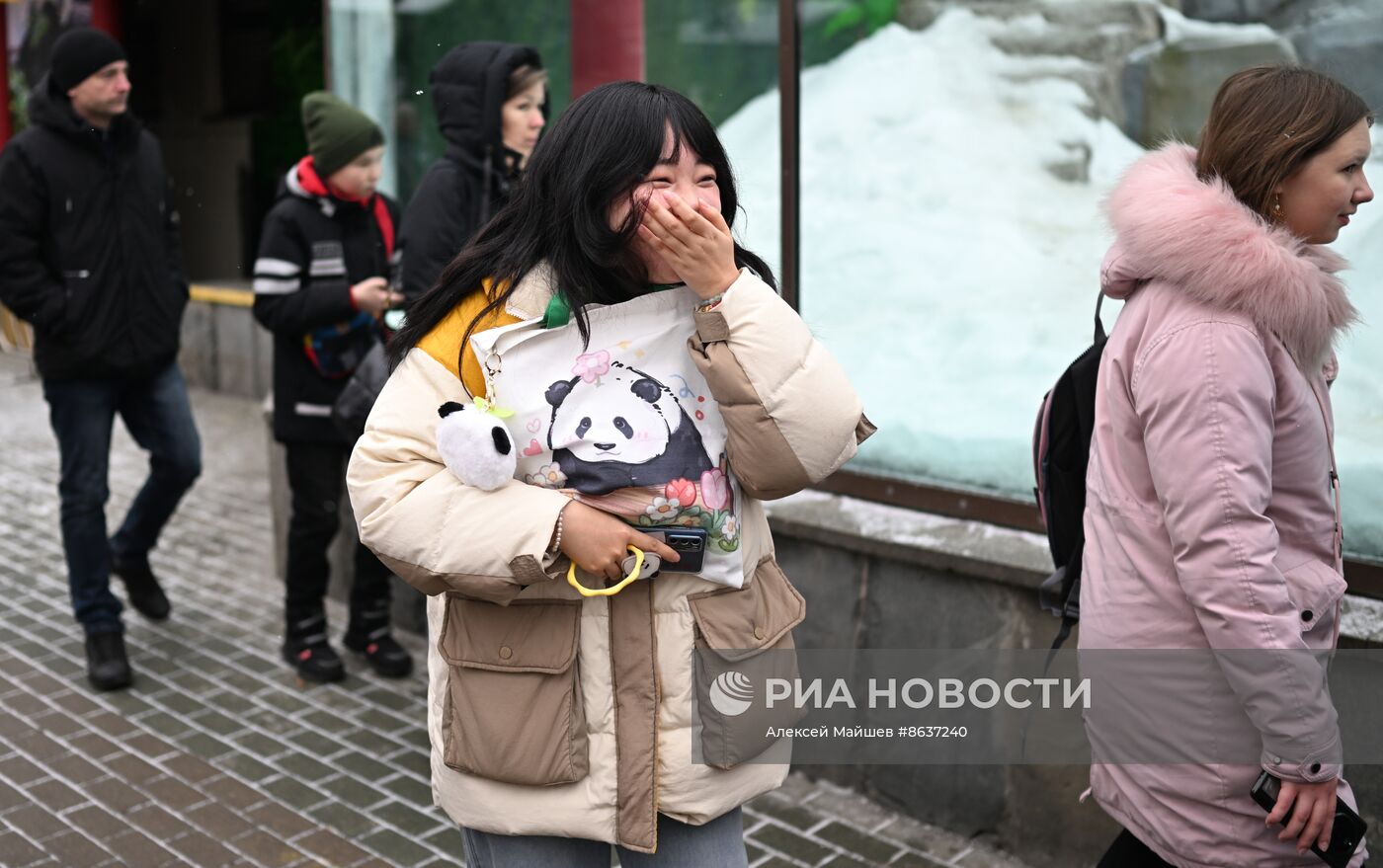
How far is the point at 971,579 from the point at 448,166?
6.36 feet

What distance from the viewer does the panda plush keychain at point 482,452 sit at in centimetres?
207

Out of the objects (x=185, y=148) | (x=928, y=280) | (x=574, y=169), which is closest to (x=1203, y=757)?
(x=574, y=169)

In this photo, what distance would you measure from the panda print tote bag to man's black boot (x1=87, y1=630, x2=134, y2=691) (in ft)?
10.9

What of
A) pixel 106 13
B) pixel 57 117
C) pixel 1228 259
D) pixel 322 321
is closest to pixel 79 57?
pixel 57 117

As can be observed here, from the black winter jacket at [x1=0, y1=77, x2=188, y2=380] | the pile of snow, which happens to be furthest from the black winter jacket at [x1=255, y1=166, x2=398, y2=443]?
the pile of snow

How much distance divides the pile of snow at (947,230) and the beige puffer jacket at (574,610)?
6.79ft

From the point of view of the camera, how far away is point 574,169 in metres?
2.16

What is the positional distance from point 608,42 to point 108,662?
2.77 m

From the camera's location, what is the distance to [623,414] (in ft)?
7.12

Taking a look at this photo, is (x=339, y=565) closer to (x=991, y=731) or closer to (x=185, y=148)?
(x=991, y=731)

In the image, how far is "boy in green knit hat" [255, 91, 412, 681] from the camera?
4723 millimetres

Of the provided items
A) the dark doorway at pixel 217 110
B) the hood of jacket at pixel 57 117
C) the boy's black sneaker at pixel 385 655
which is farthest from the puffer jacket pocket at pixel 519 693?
the dark doorway at pixel 217 110

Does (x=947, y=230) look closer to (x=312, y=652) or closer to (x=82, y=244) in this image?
(x=312, y=652)

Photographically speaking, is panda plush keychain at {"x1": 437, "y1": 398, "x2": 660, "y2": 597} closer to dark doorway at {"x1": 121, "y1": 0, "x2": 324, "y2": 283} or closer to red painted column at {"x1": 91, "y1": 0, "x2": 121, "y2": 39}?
dark doorway at {"x1": 121, "y1": 0, "x2": 324, "y2": 283}
